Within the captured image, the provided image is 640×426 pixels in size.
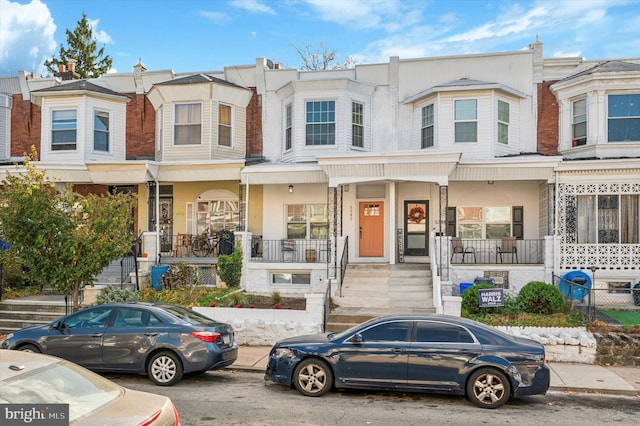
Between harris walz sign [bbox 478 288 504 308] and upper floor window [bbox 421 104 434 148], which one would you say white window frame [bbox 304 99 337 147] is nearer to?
upper floor window [bbox 421 104 434 148]

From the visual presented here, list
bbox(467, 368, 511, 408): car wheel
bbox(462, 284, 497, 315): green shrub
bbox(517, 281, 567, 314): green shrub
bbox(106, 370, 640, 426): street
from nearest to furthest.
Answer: bbox(106, 370, 640, 426): street < bbox(467, 368, 511, 408): car wheel < bbox(517, 281, 567, 314): green shrub < bbox(462, 284, 497, 315): green shrub

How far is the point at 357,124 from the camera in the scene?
20.6 metres

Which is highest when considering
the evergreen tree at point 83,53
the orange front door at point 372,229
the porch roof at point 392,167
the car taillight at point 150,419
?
the evergreen tree at point 83,53

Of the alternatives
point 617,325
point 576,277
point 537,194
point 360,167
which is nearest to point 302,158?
point 360,167

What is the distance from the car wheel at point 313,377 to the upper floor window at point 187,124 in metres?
13.2

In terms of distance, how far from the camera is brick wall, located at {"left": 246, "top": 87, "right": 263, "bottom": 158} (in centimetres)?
2167

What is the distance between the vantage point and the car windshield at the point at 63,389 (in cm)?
401

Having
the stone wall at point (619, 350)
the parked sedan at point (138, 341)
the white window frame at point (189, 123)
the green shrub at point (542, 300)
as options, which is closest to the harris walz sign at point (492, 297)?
the green shrub at point (542, 300)

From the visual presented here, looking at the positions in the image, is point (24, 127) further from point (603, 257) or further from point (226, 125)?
point (603, 257)

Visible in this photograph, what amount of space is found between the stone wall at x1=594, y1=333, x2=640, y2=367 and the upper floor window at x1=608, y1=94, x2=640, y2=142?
8.55 metres

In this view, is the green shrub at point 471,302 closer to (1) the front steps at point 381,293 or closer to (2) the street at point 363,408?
(1) the front steps at point 381,293

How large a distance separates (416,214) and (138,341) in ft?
39.8

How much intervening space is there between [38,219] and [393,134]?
12.4m

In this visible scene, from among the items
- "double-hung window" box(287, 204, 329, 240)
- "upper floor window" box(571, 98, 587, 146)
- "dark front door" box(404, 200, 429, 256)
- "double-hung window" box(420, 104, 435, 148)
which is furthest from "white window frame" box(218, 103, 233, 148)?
"upper floor window" box(571, 98, 587, 146)
